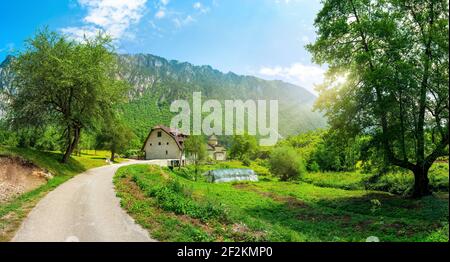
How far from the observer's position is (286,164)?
5650cm

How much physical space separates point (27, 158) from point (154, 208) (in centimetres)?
1635

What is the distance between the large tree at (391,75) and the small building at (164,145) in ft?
170

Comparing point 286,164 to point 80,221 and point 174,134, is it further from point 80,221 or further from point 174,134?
point 80,221

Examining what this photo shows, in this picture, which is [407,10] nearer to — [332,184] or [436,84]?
[436,84]

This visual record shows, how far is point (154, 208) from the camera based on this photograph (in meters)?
16.1

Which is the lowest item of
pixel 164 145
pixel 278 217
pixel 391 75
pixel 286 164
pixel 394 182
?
pixel 278 217

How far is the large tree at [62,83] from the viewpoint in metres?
31.0

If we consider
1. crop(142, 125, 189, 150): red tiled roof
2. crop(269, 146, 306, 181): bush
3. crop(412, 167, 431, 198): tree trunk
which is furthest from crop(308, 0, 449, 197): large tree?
crop(142, 125, 189, 150): red tiled roof

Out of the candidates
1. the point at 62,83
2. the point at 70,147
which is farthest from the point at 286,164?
the point at 62,83

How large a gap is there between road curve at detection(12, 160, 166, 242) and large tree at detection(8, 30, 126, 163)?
14983 millimetres

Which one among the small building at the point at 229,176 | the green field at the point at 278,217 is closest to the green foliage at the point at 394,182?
the green field at the point at 278,217

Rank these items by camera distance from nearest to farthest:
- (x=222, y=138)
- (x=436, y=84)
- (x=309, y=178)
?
(x=436, y=84) → (x=309, y=178) → (x=222, y=138)

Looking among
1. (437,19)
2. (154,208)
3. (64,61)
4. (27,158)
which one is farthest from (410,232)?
(64,61)

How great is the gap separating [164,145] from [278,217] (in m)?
56.1
